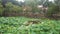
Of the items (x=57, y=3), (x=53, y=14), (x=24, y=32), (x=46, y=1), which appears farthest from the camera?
(x=46, y=1)

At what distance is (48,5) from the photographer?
440 inches

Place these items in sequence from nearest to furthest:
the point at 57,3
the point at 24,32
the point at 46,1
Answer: the point at 24,32, the point at 57,3, the point at 46,1

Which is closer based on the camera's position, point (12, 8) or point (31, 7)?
point (12, 8)

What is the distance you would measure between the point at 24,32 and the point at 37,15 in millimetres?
5337

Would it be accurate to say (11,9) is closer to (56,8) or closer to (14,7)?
(14,7)

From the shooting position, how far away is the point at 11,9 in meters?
11.2

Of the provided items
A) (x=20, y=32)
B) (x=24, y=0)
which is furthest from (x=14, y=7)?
(x=20, y=32)

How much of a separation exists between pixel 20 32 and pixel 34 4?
22.7ft

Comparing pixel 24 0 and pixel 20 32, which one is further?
pixel 24 0

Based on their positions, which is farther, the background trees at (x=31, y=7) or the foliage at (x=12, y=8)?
the foliage at (x=12, y=8)

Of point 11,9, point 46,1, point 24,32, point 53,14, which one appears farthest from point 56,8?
point 24,32

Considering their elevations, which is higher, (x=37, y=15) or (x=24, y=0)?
(x=24, y=0)

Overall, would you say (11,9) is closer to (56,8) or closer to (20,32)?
(56,8)

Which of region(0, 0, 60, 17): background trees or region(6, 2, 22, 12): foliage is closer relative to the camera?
region(0, 0, 60, 17): background trees
